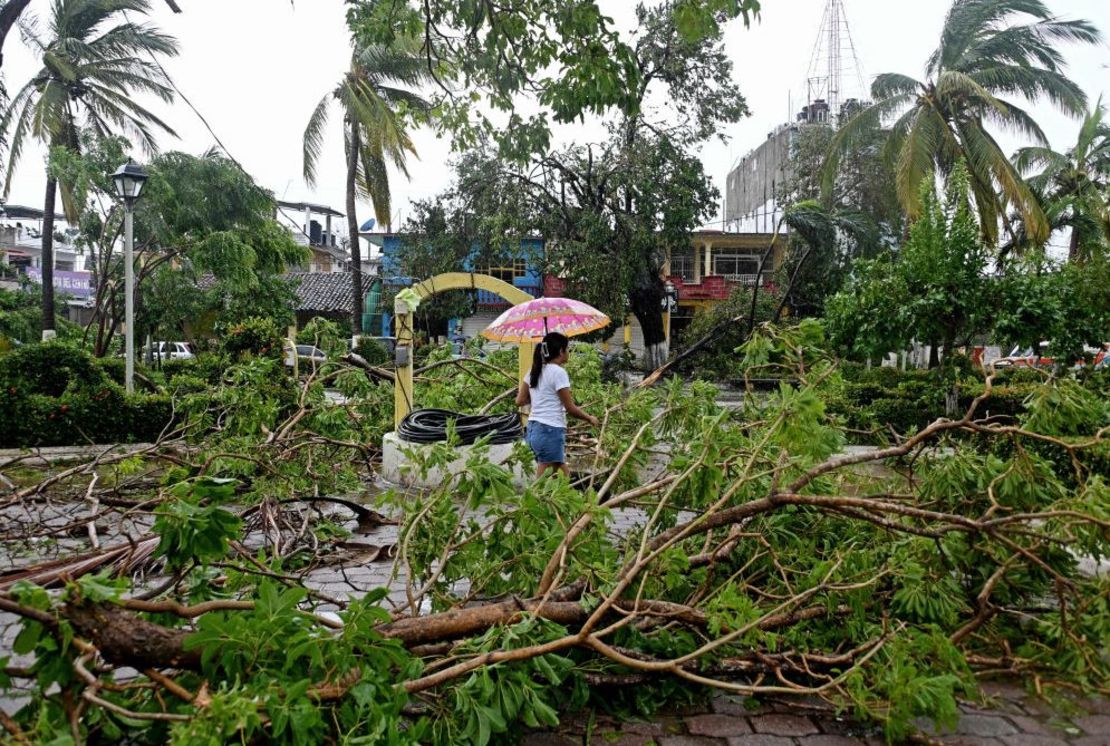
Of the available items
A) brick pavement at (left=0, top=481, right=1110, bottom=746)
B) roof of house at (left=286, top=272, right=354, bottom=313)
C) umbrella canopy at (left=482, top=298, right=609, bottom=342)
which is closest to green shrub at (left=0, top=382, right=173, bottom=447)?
umbrella canopy at (left=482, top=298, right=609, bottom=342)

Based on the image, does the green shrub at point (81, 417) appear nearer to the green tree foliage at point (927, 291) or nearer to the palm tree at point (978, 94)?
the green tree foliage at point (927, 291)

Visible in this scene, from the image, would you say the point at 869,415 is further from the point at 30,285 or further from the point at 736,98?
the point at 30,285

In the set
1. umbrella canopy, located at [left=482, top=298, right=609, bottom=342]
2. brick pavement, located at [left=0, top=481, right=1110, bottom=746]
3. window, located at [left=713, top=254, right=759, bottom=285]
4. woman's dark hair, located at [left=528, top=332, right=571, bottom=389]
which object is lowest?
brick pavement, located at [left=0, top=481, right=1110, bottom=746]

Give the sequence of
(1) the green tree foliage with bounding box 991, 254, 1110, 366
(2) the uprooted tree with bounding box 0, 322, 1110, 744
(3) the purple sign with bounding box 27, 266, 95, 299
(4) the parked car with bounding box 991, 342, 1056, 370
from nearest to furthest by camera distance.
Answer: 1. (2) the uprooted tree with bounding box 0, 322, 1110, 744
2. (4) the parked car with bounding box 991, 342, 1056, 370
3. (1) the green tree foliage with bounding box 991, 254, 1110, 366
4. (3) the purple sign with bounding box 27, 266, 95, 299

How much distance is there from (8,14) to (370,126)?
15500mm

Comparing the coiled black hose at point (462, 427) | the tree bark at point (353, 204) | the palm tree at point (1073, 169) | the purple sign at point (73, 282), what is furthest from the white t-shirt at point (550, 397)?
the purple sign at point (73, 282)

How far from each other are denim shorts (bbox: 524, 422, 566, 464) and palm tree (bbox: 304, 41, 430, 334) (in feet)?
62.3

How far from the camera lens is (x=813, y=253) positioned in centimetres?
2445

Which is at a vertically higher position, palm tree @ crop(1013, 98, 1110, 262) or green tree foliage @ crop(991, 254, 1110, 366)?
palm tree @ crop(1013, 98, 1110, 262)

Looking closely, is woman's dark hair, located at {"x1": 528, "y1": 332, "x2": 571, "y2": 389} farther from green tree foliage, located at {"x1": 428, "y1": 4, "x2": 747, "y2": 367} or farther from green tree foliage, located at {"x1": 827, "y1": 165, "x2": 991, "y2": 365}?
green tree foliage, located at {"x1": 428, "y1": 4, "x2": 747, "y2": 367}

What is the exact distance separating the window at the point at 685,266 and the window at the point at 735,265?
945mm

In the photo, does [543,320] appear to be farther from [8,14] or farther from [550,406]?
[8,14]

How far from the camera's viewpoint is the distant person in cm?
659

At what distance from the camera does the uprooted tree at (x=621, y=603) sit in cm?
264
